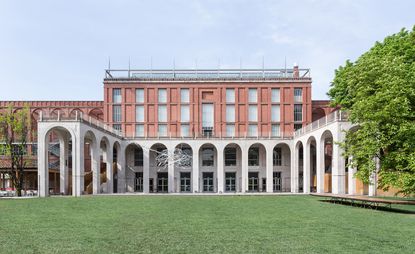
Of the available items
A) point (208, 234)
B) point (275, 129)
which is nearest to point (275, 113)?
point (275, 129)

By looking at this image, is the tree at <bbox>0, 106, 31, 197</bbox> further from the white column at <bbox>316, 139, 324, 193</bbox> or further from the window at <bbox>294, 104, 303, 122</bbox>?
the window at <bbox>294, 104, 303, 122</bbox>

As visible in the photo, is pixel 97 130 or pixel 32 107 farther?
pixel 32 107

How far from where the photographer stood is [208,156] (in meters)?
61.8

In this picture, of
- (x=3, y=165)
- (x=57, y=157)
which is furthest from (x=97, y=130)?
(x=57, y=157)

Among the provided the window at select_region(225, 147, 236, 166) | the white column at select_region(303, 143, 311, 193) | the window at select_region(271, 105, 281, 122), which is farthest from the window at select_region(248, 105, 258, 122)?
the white column at select_region(303, 143, 311, 193)

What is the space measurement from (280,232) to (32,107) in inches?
2357

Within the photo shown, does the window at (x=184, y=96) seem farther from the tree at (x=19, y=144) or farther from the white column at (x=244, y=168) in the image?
the tree at (x=19, y=144)

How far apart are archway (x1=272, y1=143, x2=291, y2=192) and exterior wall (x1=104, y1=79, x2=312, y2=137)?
8.50ft

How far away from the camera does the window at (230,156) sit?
61812mm

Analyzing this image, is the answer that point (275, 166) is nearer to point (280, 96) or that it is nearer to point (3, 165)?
point (280, 96)

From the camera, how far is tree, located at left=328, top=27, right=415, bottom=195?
934 inches

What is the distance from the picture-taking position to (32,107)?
66.9 metres

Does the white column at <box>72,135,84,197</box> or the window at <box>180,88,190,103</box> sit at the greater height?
the window at <box>180,88,190,103</box>

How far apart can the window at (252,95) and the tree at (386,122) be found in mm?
32963
